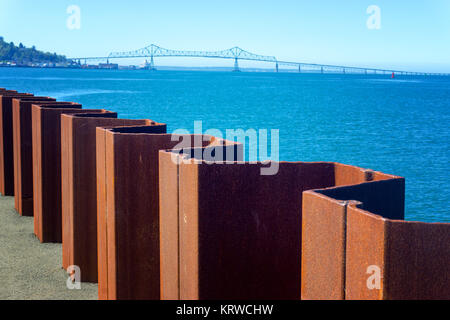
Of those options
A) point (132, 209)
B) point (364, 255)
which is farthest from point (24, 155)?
point (364, 255)

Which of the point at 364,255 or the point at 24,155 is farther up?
the point at 364,255

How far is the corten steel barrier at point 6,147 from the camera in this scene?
9555 millimetres

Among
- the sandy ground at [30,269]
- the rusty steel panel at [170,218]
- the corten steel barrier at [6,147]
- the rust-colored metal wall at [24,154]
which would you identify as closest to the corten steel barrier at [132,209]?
A: the rusty steel panel at [170,218]

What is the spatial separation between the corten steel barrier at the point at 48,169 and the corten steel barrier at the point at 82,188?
88cm

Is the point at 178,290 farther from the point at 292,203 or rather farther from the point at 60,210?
the point at 60,210

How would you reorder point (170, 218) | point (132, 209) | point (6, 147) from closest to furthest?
point (170, 218), point (132, 209), point (6, 147)

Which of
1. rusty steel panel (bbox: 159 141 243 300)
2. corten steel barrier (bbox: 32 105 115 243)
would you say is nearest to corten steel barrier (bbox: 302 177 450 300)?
rusty steel panel (bbox: 159 141 243 300)

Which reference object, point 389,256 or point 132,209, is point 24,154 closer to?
point 132,209

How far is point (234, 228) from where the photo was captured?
367 centimetres

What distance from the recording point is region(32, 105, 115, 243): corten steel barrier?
22.2 ft

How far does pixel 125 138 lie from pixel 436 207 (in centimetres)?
1754

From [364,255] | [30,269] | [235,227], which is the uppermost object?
[364,255]

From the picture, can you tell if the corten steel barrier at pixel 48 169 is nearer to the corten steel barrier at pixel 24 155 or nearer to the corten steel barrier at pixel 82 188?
the corten steel barrier at pixel 82 188

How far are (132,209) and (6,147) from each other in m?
5.68
